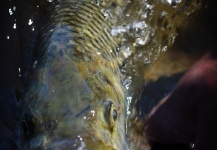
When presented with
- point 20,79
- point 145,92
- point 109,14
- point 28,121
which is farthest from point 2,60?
point 28,121

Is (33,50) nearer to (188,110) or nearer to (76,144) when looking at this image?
(188,110)

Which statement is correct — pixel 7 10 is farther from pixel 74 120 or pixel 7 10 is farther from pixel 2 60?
pixel 74 120

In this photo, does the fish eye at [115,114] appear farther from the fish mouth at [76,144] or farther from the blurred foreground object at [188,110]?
the blurred foreground object at [188,110]

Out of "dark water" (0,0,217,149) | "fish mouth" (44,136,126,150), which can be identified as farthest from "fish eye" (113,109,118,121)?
"dark water" (0,0,217,149)

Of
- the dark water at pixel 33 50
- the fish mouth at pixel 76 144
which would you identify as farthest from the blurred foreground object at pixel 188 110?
the fish mouth at pixel 76 144

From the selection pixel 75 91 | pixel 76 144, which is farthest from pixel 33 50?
pixel 76 144
